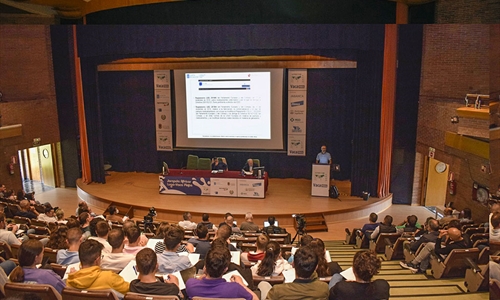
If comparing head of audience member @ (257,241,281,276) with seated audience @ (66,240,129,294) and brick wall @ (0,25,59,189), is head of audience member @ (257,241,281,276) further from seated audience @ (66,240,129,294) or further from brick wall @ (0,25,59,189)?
brick wall @ (0,25,59,189)

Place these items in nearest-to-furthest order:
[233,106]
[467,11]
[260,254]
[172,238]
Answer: [172,238] → [260,254] → [467,11] → [233,106]

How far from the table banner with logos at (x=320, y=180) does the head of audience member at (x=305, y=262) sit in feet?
23.6

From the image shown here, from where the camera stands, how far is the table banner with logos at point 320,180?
33.5 ft

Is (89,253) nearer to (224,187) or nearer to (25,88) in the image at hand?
(224,187)

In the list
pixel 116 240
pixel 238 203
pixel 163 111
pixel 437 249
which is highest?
pixel 163 111

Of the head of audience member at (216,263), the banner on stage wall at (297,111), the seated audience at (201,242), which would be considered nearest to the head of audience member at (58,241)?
the seated audience at (201,242)

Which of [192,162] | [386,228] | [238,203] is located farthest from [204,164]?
[386,228]

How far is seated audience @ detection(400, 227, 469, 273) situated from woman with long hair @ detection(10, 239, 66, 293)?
4328 mm

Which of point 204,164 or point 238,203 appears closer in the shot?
point 238,203

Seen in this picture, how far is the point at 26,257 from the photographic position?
3.29 m

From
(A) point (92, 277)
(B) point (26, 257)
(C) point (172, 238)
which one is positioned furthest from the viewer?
(C) point (172, 238)

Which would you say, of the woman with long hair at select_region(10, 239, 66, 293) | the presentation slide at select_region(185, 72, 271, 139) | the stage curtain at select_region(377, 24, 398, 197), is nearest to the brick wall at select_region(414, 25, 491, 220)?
the stage curtain at select_region(377, 24, 398, 197)

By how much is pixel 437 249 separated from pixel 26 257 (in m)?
4.57

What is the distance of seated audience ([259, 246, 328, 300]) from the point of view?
2996 millimetres
